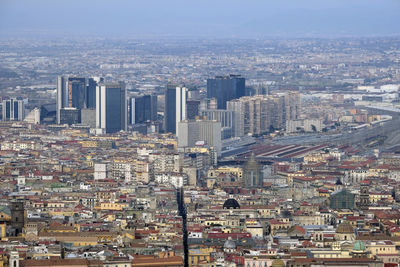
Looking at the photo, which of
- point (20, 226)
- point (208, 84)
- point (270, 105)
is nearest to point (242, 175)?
point (20, 226)

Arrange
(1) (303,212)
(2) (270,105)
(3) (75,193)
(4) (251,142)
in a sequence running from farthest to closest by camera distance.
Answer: (2) (270,105), (4) (251,142), (3) (75,193), (1) (303,212)

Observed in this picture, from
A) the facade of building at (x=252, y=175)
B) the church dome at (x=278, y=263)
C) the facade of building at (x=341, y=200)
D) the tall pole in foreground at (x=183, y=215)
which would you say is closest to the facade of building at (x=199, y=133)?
the facade of building at (x=252, y=175)

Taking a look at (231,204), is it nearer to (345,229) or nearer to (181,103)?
(345,229)

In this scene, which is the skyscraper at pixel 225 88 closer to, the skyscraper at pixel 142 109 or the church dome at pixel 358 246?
the skyscraper at pixel 142 109

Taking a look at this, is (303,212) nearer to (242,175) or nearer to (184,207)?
(184,207)

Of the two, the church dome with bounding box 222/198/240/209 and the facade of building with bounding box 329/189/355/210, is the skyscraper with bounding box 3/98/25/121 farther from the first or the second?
the church dome with bounding box 222/198/240/209

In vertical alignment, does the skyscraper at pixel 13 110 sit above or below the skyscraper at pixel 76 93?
below

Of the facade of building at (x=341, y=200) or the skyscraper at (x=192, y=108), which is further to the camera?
the skyscraper at (x=192, y=108)
